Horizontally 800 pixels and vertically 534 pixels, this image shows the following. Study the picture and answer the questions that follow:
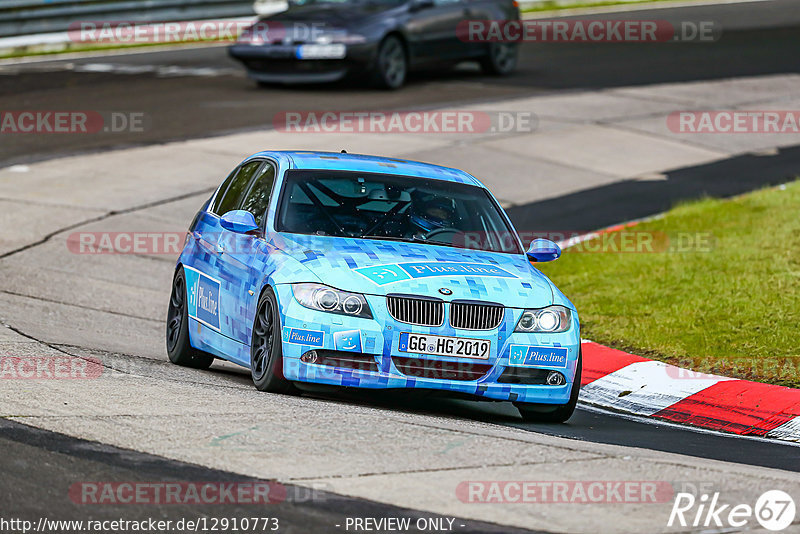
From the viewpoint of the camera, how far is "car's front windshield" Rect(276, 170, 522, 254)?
8836 millimetres

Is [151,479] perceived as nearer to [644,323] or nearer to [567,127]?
[644,323]

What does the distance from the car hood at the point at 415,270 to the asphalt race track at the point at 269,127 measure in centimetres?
73

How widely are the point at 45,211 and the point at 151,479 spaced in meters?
9.66

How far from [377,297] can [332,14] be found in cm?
1539

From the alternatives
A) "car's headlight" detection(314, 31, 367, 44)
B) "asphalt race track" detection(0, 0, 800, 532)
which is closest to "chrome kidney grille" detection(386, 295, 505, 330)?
"asphalt race track" detection(0, 0, 800, 532)

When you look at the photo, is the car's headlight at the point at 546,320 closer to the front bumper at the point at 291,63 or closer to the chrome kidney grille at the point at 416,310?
the chrome kidney grille at the point at 416,310

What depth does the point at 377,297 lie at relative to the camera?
7.82 metres

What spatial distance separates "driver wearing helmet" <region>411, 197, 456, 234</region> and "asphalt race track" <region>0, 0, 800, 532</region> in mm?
1131

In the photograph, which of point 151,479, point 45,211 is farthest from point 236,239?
point 45,211
